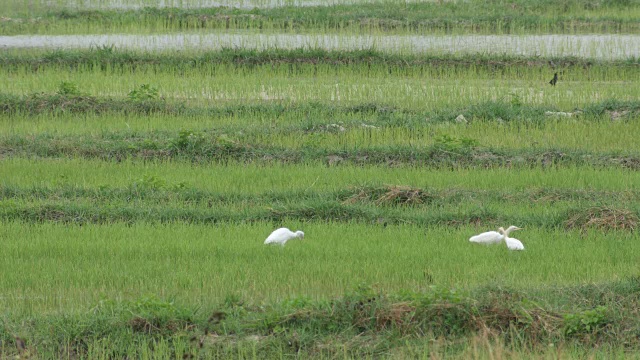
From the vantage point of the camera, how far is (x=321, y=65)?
47.0ft

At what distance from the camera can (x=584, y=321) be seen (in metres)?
4.76

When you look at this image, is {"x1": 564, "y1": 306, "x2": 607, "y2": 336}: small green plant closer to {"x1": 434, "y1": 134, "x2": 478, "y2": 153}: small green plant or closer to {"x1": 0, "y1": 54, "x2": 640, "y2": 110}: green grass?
{"x1": 434, "y1": 134, "x2": 478, "y2": 153}: small green plant

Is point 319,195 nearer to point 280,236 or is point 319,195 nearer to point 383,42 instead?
point 280,236

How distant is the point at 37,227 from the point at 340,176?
2.73m

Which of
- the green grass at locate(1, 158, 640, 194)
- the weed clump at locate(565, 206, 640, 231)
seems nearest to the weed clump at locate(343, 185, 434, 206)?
the green grass at locate(1, 158, 640, 194)

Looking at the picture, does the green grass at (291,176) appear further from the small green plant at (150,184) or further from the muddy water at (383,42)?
the muddy water at (383,42)

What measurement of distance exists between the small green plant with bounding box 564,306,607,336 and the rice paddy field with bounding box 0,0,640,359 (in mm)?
11

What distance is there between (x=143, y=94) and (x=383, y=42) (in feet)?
18.2

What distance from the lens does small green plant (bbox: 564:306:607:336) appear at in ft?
15.7

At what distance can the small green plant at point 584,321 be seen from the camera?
4.78m

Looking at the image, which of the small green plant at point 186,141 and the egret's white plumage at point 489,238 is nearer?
the egret's white plumage at point 489,238

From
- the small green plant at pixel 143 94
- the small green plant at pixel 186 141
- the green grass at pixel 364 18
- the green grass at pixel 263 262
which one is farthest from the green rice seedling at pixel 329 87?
the green grass at pixel 263 262

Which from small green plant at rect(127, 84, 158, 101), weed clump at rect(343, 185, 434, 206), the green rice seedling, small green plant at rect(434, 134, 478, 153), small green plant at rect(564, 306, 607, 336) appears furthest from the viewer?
the green rice seedling

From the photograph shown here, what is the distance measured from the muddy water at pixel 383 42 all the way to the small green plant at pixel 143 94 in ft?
11.0
